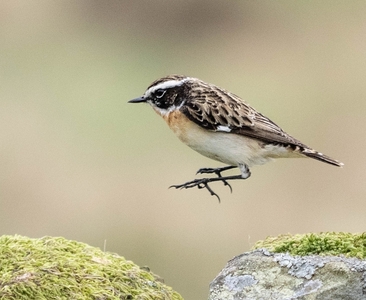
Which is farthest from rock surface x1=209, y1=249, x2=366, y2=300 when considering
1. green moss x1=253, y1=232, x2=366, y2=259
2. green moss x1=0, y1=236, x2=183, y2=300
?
green moss x1=0, y1=236, x2=183, y2=300

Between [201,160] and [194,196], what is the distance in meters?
1.17

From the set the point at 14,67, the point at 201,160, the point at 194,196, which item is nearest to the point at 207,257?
the point at 194,196

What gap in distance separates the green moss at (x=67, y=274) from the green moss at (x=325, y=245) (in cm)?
112

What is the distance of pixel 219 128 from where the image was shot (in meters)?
9.15

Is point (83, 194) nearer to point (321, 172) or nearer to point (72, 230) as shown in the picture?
point (72, 230)

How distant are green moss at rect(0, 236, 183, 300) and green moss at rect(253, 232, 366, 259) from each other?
112cm

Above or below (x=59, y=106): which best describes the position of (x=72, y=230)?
below

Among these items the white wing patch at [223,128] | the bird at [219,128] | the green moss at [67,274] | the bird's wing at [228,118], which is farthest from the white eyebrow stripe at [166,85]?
the green moss at [67,274]

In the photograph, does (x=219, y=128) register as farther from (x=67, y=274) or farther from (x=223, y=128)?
(x=67, y=274)

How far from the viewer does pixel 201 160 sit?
61.2 feet

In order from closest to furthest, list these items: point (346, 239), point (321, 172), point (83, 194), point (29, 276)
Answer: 1. point (29, 276)
2. point (346, 239)
3. point (83, 194)
4. point (321, 172)

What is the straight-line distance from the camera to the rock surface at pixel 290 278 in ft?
22.2

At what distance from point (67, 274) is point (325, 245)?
2.30m

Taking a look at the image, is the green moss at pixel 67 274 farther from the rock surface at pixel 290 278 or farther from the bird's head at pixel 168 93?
the bird's head at pixel 168 93
